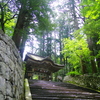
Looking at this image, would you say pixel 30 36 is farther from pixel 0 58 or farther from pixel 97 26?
pixel 0 58

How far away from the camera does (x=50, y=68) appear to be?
12.4m

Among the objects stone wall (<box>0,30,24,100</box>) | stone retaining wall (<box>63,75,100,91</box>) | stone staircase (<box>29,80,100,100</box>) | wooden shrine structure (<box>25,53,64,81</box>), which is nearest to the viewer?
stone wall (<box>0,30,24,100</box>)

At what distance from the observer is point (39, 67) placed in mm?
11359

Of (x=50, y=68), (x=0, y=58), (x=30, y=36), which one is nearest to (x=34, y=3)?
(x=30, y=36)

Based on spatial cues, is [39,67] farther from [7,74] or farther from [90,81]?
[7,74]

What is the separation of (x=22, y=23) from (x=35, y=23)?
1.09m

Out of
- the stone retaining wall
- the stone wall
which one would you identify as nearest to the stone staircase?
the stone retaining wall

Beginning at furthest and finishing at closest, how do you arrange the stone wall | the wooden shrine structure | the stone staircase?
1. the wooden shrine structure
2. the stone staircase
3. the stone wall

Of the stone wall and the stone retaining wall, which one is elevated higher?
the stone wall

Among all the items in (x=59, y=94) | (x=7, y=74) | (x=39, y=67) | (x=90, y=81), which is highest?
(x=7, y=74)

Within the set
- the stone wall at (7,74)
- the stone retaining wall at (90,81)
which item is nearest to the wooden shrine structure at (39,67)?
the stone retaining wall at (90,81)

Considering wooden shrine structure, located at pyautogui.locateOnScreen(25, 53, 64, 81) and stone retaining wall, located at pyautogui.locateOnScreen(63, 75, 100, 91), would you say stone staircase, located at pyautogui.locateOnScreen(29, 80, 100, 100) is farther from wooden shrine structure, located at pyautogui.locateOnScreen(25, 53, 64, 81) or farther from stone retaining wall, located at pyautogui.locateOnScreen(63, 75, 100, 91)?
wooden shrine structure, located at pyautogui.locateOnScreen(25, 53, 64, 81)

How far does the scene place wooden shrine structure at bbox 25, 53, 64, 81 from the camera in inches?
416

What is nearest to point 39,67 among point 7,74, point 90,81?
point 90,81
